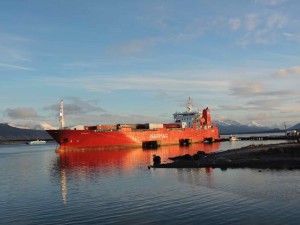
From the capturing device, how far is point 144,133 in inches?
4424

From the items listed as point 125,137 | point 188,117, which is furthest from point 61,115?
point 188,117

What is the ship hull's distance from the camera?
95.1 meters

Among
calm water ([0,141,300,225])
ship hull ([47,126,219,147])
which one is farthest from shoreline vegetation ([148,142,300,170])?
ship hull ([47,126,219,147])

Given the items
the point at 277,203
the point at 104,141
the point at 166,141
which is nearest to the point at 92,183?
the point at 277,203

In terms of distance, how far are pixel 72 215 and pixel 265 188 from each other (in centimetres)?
1650

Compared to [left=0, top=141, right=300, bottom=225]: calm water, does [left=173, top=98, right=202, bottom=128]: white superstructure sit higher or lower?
higher

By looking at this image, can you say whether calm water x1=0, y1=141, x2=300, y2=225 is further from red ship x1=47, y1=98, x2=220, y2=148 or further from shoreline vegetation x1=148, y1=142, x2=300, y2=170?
red ship x1=47, y1=98, x2=220, y2=148

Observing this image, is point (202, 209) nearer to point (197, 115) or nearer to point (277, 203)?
point (277, 203)

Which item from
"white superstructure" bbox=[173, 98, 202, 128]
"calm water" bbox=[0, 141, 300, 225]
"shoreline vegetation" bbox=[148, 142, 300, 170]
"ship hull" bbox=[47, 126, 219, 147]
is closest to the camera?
"calm water" bbox=[0, 141, 300, 225]

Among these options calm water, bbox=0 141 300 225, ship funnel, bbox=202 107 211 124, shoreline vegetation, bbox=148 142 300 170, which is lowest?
calm water, bbox=0 141 300 225

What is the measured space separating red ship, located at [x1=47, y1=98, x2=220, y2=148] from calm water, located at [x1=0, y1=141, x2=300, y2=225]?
4938cm

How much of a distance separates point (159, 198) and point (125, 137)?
7587 centimetres

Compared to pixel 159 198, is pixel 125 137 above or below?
above

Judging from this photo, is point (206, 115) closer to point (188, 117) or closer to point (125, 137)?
point (188, 117)
